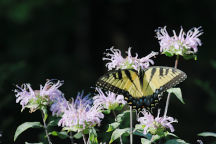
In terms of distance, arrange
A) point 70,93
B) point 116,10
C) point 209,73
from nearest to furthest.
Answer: point 70,93
point 209,73
point 116,10

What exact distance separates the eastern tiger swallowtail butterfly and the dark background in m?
2.44

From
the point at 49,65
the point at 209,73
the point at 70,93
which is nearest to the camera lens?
the point at 70,93

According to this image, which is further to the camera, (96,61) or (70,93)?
(96,61)

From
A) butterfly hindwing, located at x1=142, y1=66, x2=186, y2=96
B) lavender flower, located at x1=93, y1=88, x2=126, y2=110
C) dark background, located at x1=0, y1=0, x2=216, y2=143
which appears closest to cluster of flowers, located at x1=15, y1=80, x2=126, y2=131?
lavender flower, located at x1=93, y1=88, x2=126, y2=110

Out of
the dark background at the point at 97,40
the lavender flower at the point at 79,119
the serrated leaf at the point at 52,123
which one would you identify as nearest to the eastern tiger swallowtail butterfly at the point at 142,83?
the lavender flower at the point at 79,119

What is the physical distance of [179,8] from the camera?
4848 mm

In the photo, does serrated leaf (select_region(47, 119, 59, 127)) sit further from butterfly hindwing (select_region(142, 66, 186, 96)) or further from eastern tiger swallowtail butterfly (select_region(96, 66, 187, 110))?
butterfly hindwing (select_region(142, 66, 186, 96))

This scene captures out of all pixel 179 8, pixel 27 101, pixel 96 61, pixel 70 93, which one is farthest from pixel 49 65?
pixel 27 101

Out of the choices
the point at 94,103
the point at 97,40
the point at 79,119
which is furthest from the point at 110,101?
the point at 97,40

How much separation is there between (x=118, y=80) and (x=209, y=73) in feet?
12.2

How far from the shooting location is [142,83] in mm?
1346

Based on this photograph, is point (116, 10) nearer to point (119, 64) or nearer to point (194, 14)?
point (194, 14)

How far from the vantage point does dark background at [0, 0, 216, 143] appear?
168 inches

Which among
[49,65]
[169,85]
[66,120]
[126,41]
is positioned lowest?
[66,120]
